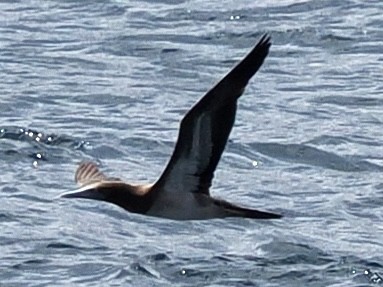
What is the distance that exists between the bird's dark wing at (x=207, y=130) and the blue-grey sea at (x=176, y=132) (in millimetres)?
1596

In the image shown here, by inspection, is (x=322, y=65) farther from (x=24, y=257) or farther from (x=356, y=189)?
(x=24, y=257)

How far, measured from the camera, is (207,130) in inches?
418

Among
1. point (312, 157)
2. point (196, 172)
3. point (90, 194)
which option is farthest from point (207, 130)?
point (312, 157)

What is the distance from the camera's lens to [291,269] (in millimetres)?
12836

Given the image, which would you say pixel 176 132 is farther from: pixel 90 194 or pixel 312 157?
pixel 90 194

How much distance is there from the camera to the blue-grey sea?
12914 millimetres

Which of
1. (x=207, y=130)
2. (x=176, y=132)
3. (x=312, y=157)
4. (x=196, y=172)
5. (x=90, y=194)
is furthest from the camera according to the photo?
(x=176, y=132)

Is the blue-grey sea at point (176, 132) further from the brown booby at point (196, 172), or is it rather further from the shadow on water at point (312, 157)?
the brown booby at point (196, 172)

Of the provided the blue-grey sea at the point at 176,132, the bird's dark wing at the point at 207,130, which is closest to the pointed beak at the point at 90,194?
the bird's dark wing at the point at 207,130

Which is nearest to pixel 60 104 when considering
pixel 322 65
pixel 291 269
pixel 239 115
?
pixel 239 115

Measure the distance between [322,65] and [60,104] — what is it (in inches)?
104

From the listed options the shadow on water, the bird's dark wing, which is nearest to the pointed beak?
the bird's dark wing

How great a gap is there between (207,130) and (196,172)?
43 centimetres

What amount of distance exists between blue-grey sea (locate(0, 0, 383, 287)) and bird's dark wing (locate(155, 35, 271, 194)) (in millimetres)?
1596
